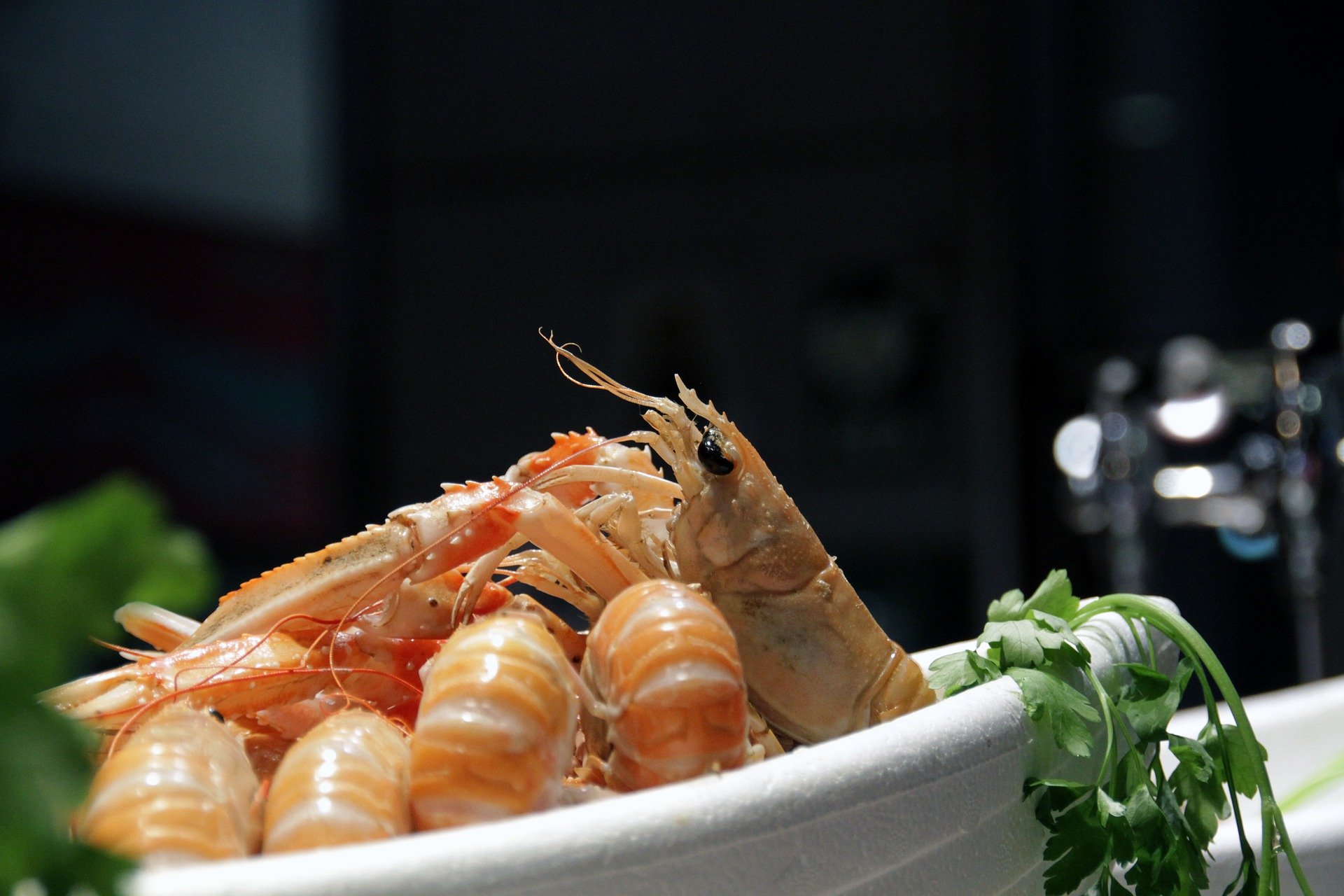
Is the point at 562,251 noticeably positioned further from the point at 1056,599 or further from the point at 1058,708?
the point at 1058,708

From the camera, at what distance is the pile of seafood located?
0.51m

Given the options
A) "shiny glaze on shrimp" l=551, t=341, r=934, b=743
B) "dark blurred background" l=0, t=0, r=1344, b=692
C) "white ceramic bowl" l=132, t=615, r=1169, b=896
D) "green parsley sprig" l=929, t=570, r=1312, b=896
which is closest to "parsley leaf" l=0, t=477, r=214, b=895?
"white ceramic bowl" l=132, t=615, r=1169, b=896

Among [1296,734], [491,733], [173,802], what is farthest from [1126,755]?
[1296,734]

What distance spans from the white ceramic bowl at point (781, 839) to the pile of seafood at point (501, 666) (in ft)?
0.26

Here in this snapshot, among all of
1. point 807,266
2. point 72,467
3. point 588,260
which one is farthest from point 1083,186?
point 72,467

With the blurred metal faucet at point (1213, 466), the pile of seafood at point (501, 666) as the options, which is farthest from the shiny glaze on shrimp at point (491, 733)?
the blurred metal faucet at point (1213, 466)

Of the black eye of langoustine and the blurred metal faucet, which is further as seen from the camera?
the blurred metal faucet

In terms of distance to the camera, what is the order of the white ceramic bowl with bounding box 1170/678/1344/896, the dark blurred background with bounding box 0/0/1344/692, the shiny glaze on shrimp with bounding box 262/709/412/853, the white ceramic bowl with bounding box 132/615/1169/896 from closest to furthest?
the white ceramic bowl with bounding box 132/615/1169/896
the shiny glaze on shrimp with bounding box 262/709/412/853
the white ceramic bowl with bounding box 1170/678/1344/896
the dark blurred background with bounding box 0/0/1344/692

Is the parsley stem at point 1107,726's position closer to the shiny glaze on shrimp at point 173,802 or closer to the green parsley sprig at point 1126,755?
the green parsley sprig at point 1126,755

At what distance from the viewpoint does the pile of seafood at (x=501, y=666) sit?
0.51 m

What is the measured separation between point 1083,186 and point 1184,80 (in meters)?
0.34

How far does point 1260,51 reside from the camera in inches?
111

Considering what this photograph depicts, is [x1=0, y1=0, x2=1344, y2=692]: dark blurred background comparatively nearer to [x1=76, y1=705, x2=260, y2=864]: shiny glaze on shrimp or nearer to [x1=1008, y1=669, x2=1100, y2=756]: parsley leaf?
Result: [x1=1008, y1=669, x2=1100, y2=756]: parsley leaf

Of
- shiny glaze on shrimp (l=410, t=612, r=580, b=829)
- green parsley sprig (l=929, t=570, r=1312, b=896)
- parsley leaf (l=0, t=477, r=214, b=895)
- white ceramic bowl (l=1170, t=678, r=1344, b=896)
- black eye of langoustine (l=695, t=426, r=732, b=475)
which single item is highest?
parsley leaf (l=0, t=477, r=214, b=895)
